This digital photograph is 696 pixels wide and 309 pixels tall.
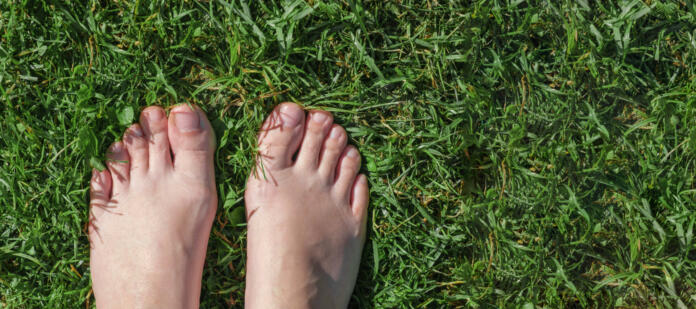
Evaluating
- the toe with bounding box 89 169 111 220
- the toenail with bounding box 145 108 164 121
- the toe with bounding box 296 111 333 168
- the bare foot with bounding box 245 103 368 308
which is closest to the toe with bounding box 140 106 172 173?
the toenail with bounding box 145 108 164 121

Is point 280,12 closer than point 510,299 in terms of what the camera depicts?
Yes

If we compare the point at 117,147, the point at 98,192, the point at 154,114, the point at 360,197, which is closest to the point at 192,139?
the point at 154,114

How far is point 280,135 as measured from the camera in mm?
1782

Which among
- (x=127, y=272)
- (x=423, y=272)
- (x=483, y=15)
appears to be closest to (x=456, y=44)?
(x=483, y=15)

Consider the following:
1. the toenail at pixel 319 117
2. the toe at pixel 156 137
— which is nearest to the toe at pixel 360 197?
the toenail at pixel 319 117

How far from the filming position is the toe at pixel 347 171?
1.82 m

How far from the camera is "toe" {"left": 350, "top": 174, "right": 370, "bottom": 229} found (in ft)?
6.03

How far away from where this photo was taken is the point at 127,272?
1766 millimetres

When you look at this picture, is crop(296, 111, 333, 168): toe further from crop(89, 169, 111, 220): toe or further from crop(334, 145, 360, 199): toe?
crop(89, 169, 111, 220): toe

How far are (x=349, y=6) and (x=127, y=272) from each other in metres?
1.30

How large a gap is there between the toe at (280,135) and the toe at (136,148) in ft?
1.51

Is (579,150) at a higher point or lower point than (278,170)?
lower

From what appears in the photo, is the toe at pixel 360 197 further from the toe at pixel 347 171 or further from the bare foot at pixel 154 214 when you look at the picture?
the bare foot at pixel 154 214

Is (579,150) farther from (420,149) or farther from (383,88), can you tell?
(383,88)
